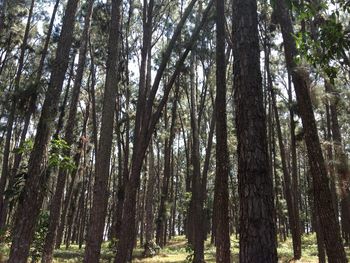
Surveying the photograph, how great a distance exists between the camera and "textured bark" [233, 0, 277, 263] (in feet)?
12.8

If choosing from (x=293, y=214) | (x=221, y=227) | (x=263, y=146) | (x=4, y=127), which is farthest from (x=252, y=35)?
(x=4, y=127)

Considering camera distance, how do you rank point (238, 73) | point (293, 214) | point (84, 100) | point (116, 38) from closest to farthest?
1. point (238, 73)
2. point (116, 38)
3. point (293, 214)
4. point (84, 100)

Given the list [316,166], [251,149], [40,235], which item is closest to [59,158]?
[251,149]

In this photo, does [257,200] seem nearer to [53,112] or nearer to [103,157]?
[103,157]

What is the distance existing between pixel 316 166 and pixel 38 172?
5639 mm

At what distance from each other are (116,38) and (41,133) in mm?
2850

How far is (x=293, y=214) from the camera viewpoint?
55.7 feet

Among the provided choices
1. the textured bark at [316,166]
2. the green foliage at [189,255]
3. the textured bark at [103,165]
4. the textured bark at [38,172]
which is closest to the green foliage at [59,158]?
the textured bark at [38,172]

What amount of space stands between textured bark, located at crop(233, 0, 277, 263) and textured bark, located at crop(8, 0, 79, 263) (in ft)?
15.8

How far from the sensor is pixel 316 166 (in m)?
8.14

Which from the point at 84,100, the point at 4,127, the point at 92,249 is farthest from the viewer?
the point at 84,100

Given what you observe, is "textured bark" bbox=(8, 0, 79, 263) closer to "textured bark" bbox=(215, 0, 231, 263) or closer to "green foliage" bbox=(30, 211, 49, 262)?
"textured bark" bbox=(215, 0, 231, 263)

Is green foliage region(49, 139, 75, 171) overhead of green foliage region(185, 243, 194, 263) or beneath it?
overhead

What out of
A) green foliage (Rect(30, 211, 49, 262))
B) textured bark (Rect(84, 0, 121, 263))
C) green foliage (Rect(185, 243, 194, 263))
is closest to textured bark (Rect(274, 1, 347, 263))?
textured bark (Rect(84, 0, 121, 263))
